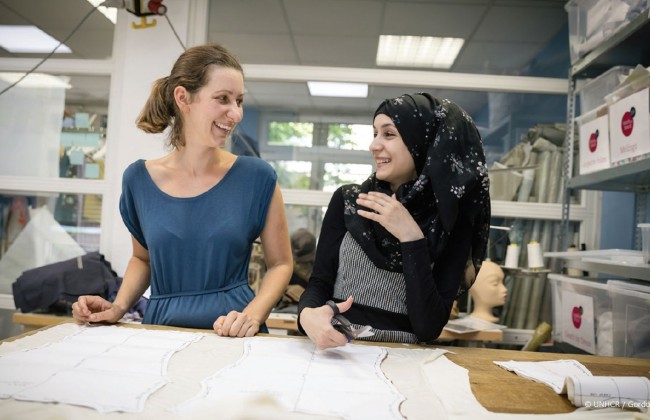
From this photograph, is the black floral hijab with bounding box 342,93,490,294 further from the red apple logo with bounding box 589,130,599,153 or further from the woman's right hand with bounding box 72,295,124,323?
the red apple logo with bounding box 589,130,599,153

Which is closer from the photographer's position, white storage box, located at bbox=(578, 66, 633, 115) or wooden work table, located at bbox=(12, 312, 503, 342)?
white storage box, located at bbox=(578, 66, 633, 115)

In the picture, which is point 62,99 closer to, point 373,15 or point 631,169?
point 373,15

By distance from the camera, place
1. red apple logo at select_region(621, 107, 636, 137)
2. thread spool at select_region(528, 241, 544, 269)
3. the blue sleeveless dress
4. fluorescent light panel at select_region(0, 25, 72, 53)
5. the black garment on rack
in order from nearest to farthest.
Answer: the blue sleeveless dress, red apple logo at select_region(621, 107, 636, 137), the black garment on rack, thread spool at select_region(528, 241, 544, 269), fluorescent light panel at select_region(0, 25, 72, 53)

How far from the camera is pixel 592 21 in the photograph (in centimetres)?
201

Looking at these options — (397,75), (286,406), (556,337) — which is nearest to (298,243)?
(397,75)

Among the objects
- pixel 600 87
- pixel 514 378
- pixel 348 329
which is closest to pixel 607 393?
pixel 514 378

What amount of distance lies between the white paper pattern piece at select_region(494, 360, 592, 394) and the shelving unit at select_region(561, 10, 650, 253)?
0.90 m

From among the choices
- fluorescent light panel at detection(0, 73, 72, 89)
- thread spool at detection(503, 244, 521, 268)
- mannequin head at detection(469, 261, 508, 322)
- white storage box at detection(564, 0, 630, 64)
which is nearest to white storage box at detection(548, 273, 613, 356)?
mannequin head at detection(469, 261, 508, 322)

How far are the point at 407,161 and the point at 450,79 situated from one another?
5.47 feet

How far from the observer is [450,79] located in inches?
106

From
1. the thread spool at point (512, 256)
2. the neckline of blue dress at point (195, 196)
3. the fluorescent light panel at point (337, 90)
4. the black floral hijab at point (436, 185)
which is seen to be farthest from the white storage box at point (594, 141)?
the neckline of blue dress at point (195, 196)

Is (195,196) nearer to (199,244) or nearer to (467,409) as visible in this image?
(199,244)

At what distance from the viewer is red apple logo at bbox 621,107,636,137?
162 cm

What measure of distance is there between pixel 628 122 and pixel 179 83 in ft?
4.94
